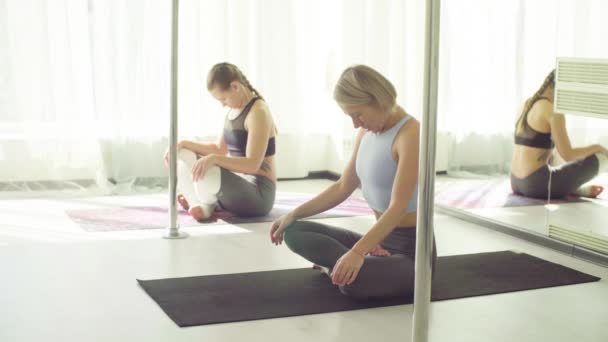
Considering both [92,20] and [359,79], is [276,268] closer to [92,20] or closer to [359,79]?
[359,79]

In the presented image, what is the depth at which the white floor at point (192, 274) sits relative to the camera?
2697 mm

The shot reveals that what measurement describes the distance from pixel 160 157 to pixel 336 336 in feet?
10.3

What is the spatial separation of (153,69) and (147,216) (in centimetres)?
125

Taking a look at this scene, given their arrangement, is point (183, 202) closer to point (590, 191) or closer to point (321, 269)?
Result: point (321, 269)

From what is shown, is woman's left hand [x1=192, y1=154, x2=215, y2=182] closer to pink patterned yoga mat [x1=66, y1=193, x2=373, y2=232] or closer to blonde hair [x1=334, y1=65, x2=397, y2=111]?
pink patterned yoga mat [x1=66, y1=193, x2=373, y2=232]

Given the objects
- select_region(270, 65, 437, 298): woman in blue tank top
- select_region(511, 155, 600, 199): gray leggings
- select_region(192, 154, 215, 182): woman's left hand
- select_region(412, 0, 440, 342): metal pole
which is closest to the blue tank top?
select_region(270, 65, 437, 298): woman in blue tank top

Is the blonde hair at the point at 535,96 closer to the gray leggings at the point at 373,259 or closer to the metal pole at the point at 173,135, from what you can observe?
the gray leggings at the point at 373,259

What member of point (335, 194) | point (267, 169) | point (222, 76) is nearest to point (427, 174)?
point (335, 194)

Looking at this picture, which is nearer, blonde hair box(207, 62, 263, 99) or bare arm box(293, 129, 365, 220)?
bare arm box(293, 129, 365, 220)

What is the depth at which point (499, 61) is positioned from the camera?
4.30 meters

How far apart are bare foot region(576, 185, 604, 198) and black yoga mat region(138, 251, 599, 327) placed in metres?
0.39

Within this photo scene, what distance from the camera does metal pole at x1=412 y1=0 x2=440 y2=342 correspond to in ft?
6.62

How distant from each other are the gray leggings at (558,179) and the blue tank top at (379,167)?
3.93 feet

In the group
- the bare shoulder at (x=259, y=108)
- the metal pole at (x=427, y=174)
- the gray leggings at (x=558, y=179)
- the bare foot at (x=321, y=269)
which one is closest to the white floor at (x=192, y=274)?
the bare foot at (x=321, y=269)
